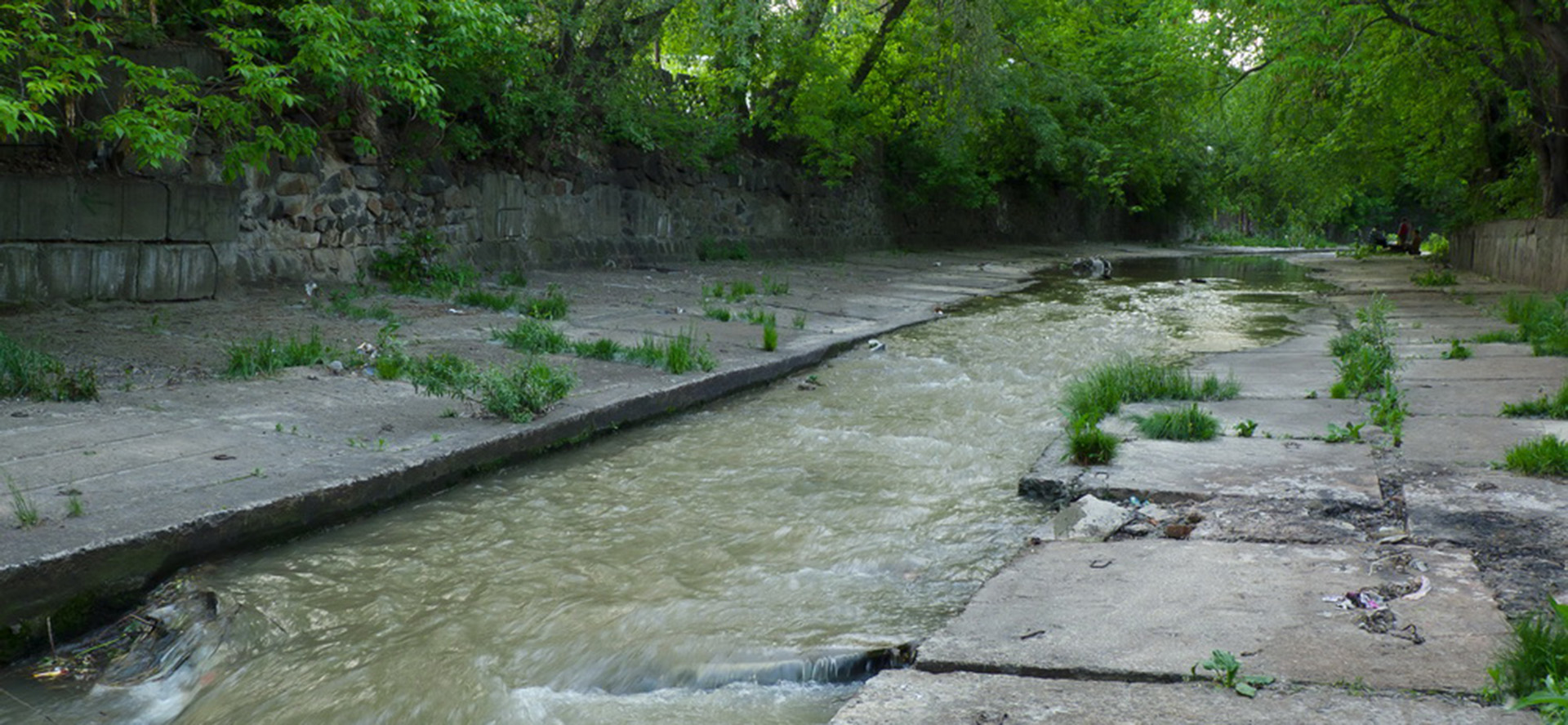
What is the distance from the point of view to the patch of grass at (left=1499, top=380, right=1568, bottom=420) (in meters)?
5.22

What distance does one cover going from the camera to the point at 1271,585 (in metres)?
3.09

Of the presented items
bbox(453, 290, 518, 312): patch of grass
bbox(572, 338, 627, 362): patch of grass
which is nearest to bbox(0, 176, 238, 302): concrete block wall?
bbox(453, 290, 518, 312): patch of grass

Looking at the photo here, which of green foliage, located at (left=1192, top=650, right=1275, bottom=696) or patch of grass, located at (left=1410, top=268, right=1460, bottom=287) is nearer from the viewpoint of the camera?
green foliage, located at (left=1192, top=650, right=1275, bottom=696)

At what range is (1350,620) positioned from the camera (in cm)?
279

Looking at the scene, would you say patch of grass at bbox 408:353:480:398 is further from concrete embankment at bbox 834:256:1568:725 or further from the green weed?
concrete embankment at bbox 834:256:1568:725

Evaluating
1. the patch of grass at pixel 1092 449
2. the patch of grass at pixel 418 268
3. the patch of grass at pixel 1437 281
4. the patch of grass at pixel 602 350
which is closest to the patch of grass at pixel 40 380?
the patch of grass at pixel 602 350

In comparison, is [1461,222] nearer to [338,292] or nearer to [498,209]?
[498,209]

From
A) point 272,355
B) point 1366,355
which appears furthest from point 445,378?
point 1366,355

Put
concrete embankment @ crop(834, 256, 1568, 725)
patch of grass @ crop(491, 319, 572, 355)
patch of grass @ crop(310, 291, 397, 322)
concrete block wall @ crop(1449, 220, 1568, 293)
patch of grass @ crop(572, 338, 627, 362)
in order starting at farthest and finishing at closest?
concrete block wall @ crop(1449, 220, 1568, 293) → patch of grass @ crop(310, 291, 397, 322) → patch of grass @ crop(491, 319, 572, 355) → patch of grass @ crop(572, 338, 627, 362) → concrete embankment @ crop(834, 256, 1568, 725)

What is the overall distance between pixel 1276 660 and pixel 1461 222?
1997 cm

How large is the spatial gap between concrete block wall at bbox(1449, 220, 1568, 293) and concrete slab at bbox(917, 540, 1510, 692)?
10.4 meters

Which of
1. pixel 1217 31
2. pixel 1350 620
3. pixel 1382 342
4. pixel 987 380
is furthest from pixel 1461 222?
pixel 1350 620

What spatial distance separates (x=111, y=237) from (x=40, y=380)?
2911 millimetres

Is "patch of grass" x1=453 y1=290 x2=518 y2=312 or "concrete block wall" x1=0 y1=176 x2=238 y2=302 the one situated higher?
"concrete block wall" x1=0 y1=176 x2=238 y2=302
